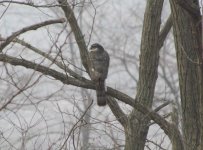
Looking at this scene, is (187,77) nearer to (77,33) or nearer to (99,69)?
(77,33)

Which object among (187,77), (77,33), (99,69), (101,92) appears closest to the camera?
(187,77)

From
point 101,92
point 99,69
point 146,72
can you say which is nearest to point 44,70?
point 101,92

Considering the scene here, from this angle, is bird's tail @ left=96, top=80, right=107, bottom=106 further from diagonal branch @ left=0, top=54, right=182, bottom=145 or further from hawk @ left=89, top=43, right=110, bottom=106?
diagonal branch @ left=0, top=54, right=182, bottom=145

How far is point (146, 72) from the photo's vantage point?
8.62 metres

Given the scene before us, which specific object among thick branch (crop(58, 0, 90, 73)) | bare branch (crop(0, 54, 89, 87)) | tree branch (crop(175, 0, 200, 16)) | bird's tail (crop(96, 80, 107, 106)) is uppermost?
thick branch (crop(58, 0, 90, 73))

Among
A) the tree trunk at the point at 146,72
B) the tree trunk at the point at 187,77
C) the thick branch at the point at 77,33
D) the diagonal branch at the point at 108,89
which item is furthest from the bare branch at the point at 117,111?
the tree trunk at the point at 187,77

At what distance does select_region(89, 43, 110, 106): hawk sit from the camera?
25.4 feet

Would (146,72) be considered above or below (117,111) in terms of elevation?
above

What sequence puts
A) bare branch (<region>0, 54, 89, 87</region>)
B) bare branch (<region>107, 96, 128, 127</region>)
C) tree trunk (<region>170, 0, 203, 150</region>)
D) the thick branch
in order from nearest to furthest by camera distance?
bare branch (<region>0, 54, 89, 87</region>), tree trunk (<region>170, 0, 203, 150</region>), the thick branch, bare branch (<region>107, 96, 128, 127</region>)

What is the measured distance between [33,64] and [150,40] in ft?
7.05

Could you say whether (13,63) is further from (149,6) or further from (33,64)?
(149,6)

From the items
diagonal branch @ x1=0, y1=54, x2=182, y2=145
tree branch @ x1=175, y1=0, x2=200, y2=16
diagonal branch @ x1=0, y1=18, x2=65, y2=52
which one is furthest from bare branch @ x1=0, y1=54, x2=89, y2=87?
tree branch @ x1=175, y1=0, x2=200, y2=16

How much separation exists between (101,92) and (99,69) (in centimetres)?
95

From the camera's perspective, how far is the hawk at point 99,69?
7.73 m
